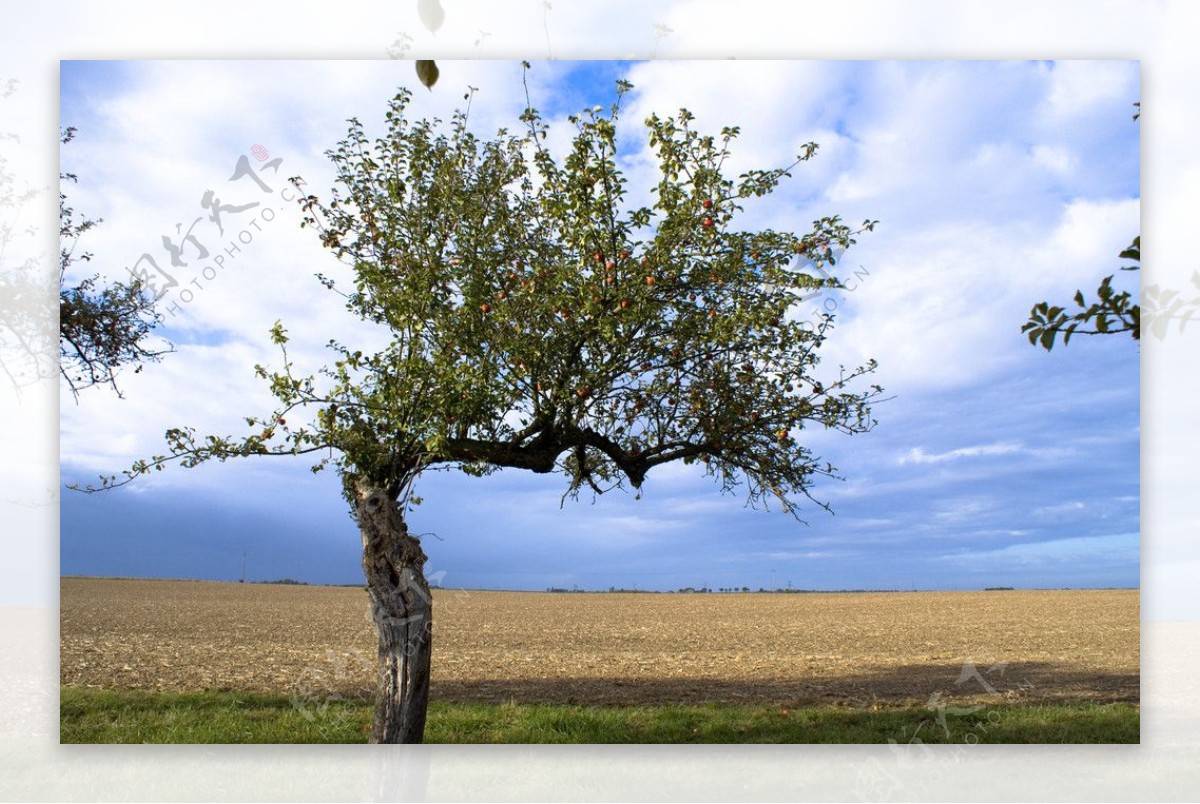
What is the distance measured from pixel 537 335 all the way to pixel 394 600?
250 centimetres

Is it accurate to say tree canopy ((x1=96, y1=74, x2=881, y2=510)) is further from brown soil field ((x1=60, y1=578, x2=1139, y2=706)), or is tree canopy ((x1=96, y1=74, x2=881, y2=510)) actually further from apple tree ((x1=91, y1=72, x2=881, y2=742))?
brown soil field ((x1=60, y1=578, x2=1139, y2=706))

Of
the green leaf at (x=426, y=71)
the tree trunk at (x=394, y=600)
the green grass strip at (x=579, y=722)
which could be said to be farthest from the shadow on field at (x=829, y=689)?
the green leaf at (x=426, y=71)

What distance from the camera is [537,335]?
7770 mm

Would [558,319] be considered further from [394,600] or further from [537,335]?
[394,600]

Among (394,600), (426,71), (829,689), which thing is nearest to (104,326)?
(394,600)

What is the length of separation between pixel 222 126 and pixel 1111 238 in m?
8.74

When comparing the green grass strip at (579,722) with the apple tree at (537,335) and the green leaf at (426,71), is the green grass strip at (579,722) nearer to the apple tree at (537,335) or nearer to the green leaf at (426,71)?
the apple tree at (537,335)

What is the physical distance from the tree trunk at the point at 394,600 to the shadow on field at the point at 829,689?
5125 millimetres

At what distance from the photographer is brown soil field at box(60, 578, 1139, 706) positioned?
14422 mm

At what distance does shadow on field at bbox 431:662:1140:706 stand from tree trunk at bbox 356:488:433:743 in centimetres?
513

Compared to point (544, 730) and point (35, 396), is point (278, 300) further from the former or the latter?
point (544, 730)

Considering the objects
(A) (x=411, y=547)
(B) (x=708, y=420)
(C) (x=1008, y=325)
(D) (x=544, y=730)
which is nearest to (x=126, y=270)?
(A) (x=411, y=547)

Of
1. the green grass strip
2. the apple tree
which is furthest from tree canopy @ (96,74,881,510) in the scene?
the green grass strip

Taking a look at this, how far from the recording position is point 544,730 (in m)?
11.1
